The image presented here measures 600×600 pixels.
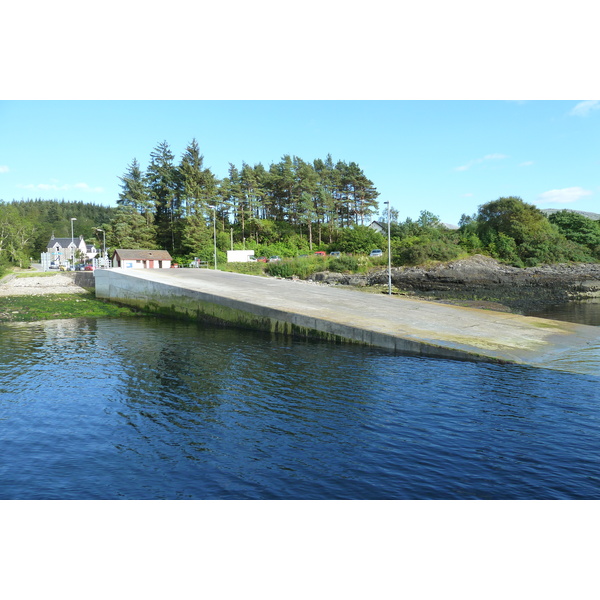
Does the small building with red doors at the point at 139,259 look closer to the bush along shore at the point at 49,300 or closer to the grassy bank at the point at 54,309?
the bush along shore at the point at 49,300

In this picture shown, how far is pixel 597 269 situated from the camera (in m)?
45.1

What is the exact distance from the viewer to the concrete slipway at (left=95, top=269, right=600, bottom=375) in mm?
14742

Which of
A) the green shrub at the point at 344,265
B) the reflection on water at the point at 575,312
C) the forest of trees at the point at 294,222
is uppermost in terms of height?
the forest of trees at the point at 294,222

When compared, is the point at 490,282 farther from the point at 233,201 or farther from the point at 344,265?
the point at 233,201

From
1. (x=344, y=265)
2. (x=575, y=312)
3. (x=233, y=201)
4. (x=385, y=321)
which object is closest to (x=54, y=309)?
(x=385, y=321)

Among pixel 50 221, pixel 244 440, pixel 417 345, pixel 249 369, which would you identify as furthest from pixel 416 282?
pixel 50 221

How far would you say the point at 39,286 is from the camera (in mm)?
39375

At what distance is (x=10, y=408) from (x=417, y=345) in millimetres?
11431

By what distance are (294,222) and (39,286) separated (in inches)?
1662

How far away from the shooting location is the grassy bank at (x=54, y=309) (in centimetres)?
2772

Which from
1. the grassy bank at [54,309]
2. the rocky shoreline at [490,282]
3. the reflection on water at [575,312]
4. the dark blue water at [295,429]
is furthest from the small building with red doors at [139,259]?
the reflection on water at [575,312]

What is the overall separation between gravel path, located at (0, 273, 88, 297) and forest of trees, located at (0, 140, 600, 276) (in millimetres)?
17428

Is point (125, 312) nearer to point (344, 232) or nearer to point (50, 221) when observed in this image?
point (344, 232)

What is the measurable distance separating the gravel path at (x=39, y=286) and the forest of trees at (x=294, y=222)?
686 inches
